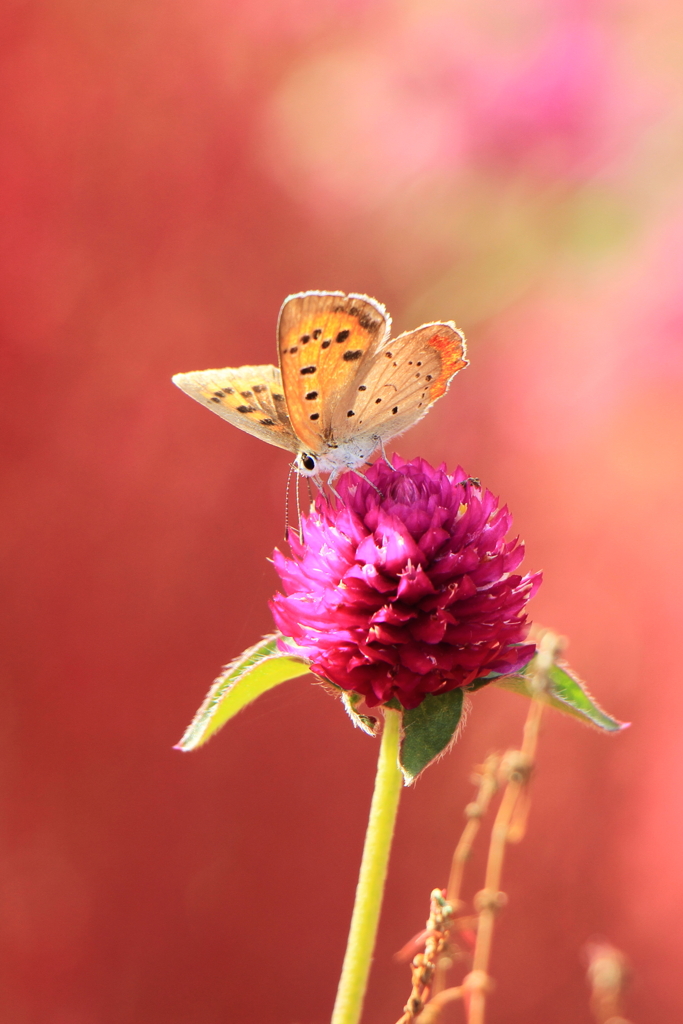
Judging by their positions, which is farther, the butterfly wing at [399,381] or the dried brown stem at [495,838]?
the butterfly wing at [399,381]

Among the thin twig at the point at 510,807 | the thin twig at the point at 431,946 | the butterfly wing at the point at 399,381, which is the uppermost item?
the butterfly wing at the point at 399,381

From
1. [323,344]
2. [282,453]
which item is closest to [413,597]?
[323,344]

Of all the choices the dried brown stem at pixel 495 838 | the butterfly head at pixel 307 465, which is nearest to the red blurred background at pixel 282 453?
the butterfly head at pixel 307 465

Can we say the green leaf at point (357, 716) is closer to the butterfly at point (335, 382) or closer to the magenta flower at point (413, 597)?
the magenta flower at point (413, 597)

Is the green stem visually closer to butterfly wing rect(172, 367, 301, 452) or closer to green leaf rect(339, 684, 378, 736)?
green leaf rect(339, 684, 378, 736)

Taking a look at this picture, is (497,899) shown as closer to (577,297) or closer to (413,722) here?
(413,722)

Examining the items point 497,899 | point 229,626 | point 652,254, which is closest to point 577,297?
point 652,254
